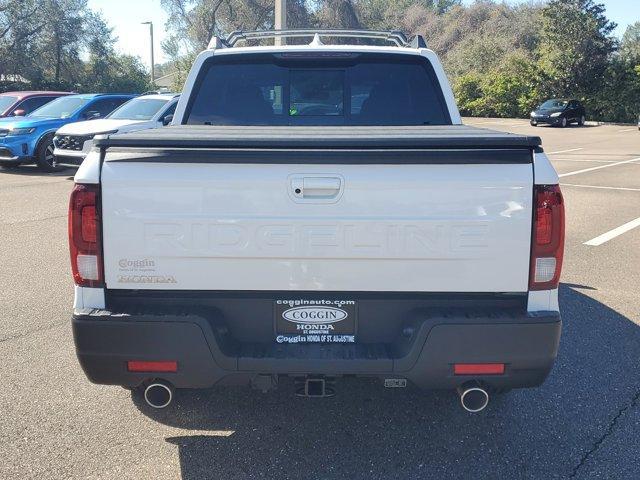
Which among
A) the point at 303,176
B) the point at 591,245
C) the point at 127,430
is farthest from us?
the point at 591,245

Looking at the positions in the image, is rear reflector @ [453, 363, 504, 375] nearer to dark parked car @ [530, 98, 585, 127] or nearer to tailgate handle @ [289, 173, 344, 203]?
tailgate handle @ [289, 173, 344, 203]

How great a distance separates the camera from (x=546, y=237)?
2898 millimetres

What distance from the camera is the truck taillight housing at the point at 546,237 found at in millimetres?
2850

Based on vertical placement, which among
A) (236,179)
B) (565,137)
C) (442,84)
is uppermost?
(442,84)

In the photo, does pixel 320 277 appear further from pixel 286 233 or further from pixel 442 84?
pixel 442 84

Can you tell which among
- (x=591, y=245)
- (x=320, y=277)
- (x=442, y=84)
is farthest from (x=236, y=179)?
(x=591, y=245)

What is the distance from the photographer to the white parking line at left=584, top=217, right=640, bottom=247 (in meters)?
8.53

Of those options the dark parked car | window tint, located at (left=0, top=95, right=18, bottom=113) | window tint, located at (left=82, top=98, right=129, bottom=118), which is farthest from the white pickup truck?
the dark parked car

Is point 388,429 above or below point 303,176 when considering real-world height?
below

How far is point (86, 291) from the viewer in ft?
9.70

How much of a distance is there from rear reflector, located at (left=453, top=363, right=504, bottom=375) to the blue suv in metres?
13.2

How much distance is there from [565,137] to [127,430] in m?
30.4

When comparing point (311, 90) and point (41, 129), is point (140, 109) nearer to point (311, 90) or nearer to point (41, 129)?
point (41, 129)

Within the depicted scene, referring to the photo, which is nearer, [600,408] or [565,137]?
[600,408]
